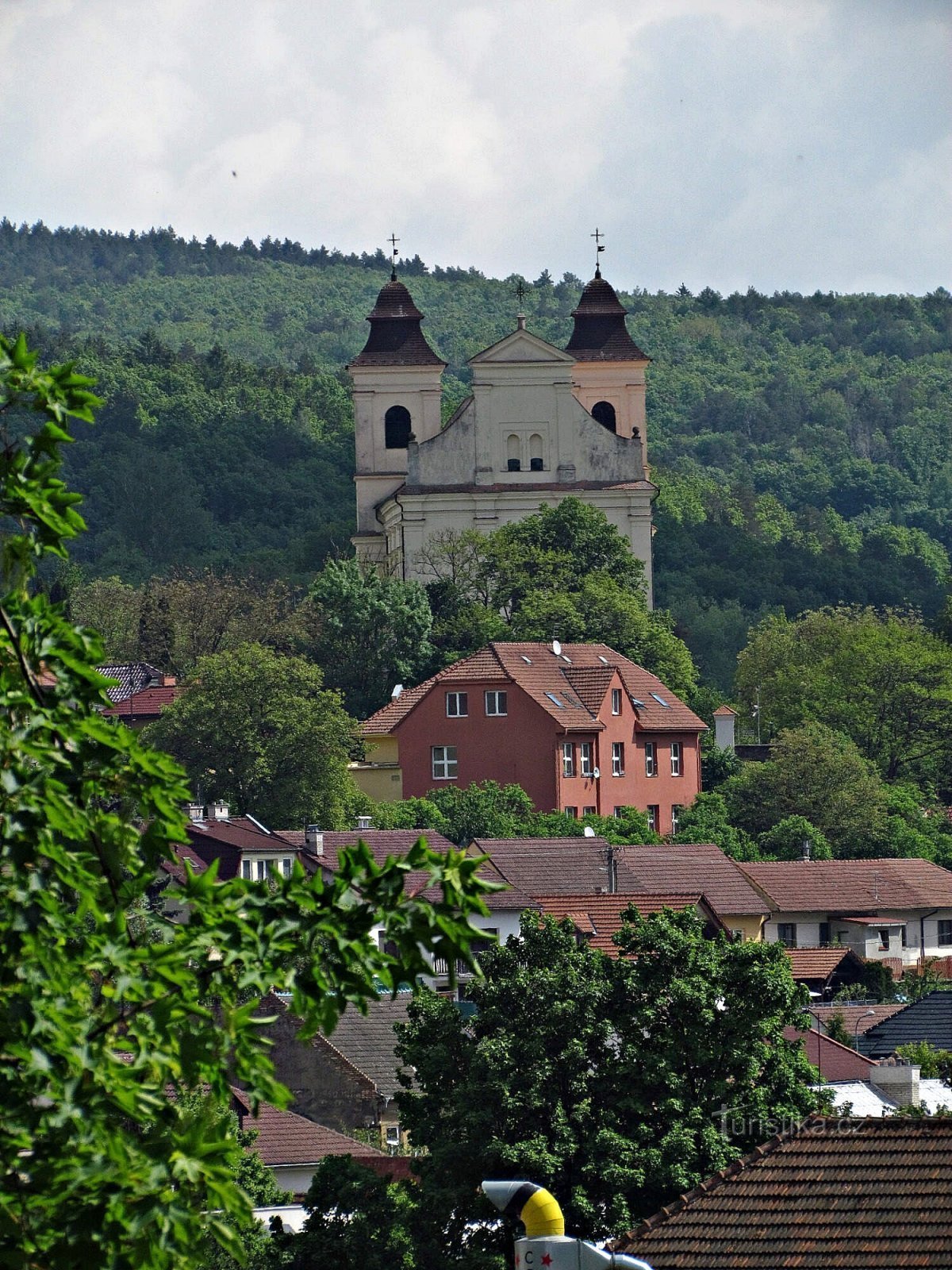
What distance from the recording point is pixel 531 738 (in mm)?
80812

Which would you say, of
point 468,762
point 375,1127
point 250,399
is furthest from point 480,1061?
point 250,399

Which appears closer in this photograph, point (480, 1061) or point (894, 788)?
point (480, 1061)

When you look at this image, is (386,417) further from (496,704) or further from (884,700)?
(496,704)

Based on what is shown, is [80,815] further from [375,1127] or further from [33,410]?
[375,1127]

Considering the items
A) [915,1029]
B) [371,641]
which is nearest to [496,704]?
[371,641]

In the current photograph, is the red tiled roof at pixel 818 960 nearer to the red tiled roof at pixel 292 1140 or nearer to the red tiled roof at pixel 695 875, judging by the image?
the red tiled roof at pixel 695 875

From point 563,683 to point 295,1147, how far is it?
43209 mm

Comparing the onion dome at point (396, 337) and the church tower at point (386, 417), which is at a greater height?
the onion dome at point (396, 337)

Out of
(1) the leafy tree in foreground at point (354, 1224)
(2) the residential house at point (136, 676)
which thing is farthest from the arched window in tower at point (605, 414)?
(1) the leafy tree in foreground at point (354, 1224)

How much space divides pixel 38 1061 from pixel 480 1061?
21.0 meters

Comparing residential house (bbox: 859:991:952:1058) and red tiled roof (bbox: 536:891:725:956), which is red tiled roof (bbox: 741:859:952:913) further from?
residential house (bbox: 859:991:952:1058)

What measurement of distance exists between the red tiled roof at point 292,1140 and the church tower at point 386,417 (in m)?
63.9

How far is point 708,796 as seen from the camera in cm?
8400

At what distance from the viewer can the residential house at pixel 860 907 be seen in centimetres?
7256
